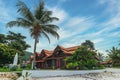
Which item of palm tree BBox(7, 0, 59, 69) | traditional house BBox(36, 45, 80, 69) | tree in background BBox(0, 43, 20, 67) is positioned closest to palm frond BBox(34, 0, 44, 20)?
palm tree BBox(7, 0, 59, 69)

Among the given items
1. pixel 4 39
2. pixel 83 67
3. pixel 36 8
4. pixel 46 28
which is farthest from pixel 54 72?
pixel 4 39

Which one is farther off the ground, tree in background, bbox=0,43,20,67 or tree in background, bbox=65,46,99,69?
tree in background, bbox=0,43,20,67

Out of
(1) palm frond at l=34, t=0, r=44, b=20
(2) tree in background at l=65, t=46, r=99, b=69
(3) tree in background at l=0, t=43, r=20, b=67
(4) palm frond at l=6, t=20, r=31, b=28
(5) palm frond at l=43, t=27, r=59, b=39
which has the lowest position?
(2) tree in background at l=65, t=46, r=99, b=69

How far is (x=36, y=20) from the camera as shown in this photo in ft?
93.0

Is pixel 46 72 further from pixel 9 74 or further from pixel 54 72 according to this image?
pixel 9 74

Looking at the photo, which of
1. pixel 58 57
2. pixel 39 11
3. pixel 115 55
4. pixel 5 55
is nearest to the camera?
pixel 39 11

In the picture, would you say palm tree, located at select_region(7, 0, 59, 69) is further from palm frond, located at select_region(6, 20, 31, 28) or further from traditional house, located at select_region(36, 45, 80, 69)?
traditional house, located at select_region(36, 45, 80, 69)

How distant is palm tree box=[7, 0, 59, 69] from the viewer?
95.0 feet

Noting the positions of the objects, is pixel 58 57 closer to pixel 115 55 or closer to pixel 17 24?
pixel 17 24

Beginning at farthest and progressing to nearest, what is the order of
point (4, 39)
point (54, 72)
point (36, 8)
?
point (4, 39)
point (36, 8)
point (54, 72)

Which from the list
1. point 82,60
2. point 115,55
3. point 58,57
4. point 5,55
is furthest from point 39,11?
point 115,55

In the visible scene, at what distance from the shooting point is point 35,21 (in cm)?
2830

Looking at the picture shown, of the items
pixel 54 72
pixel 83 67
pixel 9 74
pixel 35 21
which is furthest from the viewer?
pixel 35 21

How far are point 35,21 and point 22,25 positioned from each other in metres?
2.19
